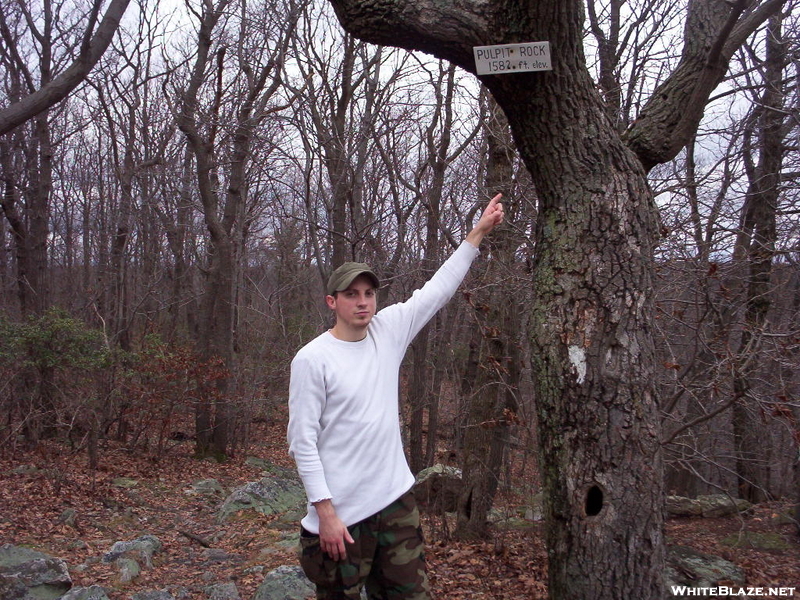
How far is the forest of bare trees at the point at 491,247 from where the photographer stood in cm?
258

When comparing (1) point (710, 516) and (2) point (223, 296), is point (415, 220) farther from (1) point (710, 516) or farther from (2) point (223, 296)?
(1) point (710, 516)

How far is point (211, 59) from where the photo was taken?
12.2 meters

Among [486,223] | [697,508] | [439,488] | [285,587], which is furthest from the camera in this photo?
[697,508]

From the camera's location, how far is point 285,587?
16.2 feet

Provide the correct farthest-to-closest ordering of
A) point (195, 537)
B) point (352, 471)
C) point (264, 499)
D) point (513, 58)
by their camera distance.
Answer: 1. point (264, 499)
2. point (195, 537)
3. point (352, 471)
4. point (513, 58)

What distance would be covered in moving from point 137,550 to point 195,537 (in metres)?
1.04

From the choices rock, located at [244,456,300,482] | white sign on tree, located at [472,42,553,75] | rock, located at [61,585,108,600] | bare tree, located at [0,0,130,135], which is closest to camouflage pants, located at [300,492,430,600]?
white sign on tree, located at [472,42,553,75]

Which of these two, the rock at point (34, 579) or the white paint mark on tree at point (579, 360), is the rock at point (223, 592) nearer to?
the rock at point (34, 579)

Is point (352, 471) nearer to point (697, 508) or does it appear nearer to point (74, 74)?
point (74, 74)

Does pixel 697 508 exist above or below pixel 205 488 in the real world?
below

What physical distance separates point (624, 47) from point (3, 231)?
57.3 ft

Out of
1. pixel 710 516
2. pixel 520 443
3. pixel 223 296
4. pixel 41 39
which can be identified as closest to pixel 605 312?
pixel 520 443

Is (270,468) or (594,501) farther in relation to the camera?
(270,468)

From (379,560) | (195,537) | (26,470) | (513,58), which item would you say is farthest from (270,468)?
(513,58)
